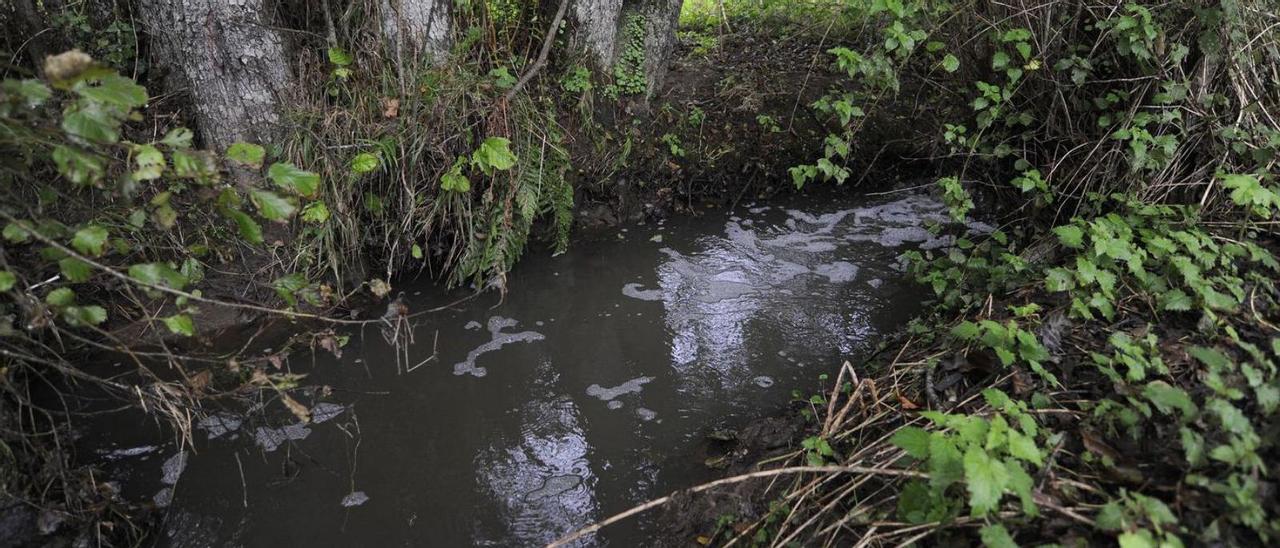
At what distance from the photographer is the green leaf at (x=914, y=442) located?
77.8 inches

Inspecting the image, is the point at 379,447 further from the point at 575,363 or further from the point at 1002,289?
the point at 1002,289

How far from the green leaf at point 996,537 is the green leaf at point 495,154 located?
283 centimetres

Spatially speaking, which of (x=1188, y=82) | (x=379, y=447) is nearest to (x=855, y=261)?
(x=1188, y=82)

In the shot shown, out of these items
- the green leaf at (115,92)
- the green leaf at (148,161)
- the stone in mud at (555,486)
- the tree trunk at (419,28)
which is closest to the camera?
the green leaf at (115,92)

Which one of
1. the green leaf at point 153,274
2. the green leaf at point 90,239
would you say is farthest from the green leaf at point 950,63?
the green leaf at point 90,239

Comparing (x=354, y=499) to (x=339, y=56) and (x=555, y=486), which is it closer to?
(x=555, y=486)

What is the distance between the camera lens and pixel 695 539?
262 cm

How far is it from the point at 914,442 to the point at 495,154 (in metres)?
2.61

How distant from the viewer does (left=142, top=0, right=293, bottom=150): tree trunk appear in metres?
3.83

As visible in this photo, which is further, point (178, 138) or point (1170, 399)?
point (1170, 399)

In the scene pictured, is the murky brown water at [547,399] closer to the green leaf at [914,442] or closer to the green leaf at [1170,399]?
the green leaf at [914,442]

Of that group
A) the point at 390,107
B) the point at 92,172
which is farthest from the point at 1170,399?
the point at 390,107

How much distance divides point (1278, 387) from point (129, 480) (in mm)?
3964

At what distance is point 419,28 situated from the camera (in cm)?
418
